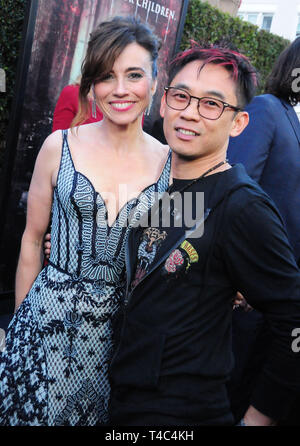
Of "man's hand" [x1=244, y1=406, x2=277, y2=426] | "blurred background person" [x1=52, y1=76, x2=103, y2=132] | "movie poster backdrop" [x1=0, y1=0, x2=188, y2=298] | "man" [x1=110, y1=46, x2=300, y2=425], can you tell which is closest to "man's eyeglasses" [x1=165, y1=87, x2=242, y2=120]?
"man" [x1=110, y1=46, x2=300, y2=425]

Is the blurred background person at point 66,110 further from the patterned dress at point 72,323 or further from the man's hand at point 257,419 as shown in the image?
the man's hand at point 257,419

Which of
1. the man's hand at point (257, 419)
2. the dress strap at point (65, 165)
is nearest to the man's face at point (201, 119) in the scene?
the dress strap at point (65, 165)

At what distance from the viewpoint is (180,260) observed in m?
1.34

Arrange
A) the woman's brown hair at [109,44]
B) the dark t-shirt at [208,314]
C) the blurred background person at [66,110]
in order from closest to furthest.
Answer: the dark t-shirt at [208,314] < the woman's brown hair at [109,44] < the blurred background person at [66,110]

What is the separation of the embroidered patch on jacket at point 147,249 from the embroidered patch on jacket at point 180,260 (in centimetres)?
8

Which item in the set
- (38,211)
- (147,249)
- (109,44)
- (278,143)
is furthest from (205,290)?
(278,143)

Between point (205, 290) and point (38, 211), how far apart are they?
0.98 m

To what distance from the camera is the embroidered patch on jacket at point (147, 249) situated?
144cm

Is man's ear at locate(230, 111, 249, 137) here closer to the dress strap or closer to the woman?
the woman

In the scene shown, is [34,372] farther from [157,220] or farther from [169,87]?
[169,87]

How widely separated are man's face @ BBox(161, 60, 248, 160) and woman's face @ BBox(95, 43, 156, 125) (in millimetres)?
435

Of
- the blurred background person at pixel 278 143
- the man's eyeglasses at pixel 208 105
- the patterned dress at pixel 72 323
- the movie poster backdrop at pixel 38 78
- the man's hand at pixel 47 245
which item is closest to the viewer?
the man's eyeglasses at pixel 208 105

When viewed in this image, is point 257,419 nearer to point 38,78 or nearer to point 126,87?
point 126,87

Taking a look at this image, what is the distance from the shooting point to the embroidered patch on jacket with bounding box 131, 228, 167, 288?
1440 mm
